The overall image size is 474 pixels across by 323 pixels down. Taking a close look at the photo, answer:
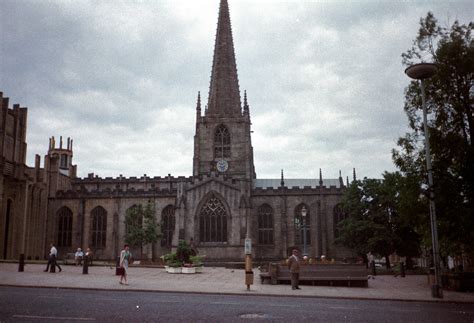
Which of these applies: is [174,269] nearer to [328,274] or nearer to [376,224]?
[328,274]

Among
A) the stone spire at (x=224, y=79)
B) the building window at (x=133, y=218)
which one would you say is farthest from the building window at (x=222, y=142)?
the building window at (x=133, y=218)

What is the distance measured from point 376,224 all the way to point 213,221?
1918cm

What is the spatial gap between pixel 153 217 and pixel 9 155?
16124mm

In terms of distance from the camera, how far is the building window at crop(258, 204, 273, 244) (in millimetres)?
53719

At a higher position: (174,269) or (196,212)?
(196,212)

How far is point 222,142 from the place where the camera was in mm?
62781

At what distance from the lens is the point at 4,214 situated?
4231cm

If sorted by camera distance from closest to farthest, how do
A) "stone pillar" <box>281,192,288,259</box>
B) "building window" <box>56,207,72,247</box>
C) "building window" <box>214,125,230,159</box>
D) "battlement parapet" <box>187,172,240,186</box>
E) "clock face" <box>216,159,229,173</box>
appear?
"battlement parapet" <box>187,172,240,186</box>, "stone pillar" <box>281,192,288,259</box>, "building window" <box>56,207,72,247</box>, "clock face" <box>216,159,229,173</box>, "building window" <box>214,125,230,159</box>

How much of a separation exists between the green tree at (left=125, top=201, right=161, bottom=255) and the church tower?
11.4 metres

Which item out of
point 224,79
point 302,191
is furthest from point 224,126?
point 302,191

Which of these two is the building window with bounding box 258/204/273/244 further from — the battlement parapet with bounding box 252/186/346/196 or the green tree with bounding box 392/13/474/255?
the green tree with bounding box 392/13/474/255

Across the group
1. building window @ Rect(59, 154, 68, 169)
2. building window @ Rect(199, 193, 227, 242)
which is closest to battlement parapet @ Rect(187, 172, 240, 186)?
building window @ Rect(199, 193, 227, 242)

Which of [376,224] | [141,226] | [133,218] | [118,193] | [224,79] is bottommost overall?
[376,224]

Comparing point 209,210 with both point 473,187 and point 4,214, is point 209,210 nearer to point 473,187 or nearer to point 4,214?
point 4,214
